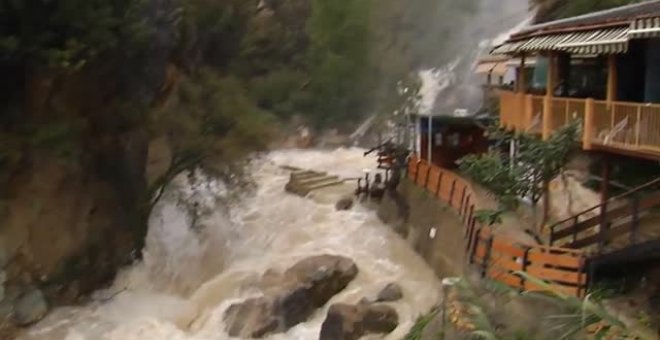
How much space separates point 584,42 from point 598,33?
1.01 feet

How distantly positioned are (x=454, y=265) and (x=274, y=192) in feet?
50.4

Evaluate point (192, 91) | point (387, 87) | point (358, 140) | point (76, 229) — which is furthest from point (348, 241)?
point (387, 87)

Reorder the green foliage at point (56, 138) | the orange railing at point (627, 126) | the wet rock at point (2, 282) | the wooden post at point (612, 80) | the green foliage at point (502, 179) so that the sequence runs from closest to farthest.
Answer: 1. the orange railing at point (627, 126)
2. the wooden post at point (612, 80)
3. the green foliage at point (502, 179)
4. the wet rock at point (2, 282)
5. the green foliage at point (56, 138)

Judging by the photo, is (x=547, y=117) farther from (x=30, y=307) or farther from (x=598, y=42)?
(x=30, y=307)

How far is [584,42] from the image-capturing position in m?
15.3

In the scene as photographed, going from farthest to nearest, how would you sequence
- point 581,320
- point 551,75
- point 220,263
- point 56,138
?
point 220,263 < point 56,138 < point 551,75 < point 581,320

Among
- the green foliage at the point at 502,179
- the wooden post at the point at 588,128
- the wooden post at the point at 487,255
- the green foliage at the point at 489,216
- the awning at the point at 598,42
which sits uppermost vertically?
the awning at the point at 598,42

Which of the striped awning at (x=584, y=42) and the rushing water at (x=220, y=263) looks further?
the rushing water at (x=220, y=263)

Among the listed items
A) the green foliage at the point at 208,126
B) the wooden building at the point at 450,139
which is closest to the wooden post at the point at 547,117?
the green foliage at the point at 208,126

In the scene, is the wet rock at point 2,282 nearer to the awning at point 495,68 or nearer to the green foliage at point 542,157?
the green foliage at point 542,157

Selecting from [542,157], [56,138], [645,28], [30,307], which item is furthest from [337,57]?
[645,28]

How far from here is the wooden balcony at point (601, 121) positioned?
14.2 meters

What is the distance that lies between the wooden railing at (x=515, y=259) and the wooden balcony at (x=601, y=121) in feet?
7.44

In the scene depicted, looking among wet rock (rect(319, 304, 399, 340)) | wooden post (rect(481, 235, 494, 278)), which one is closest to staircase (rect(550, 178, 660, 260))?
wooden post (rect(481, 235, 494, 278))
